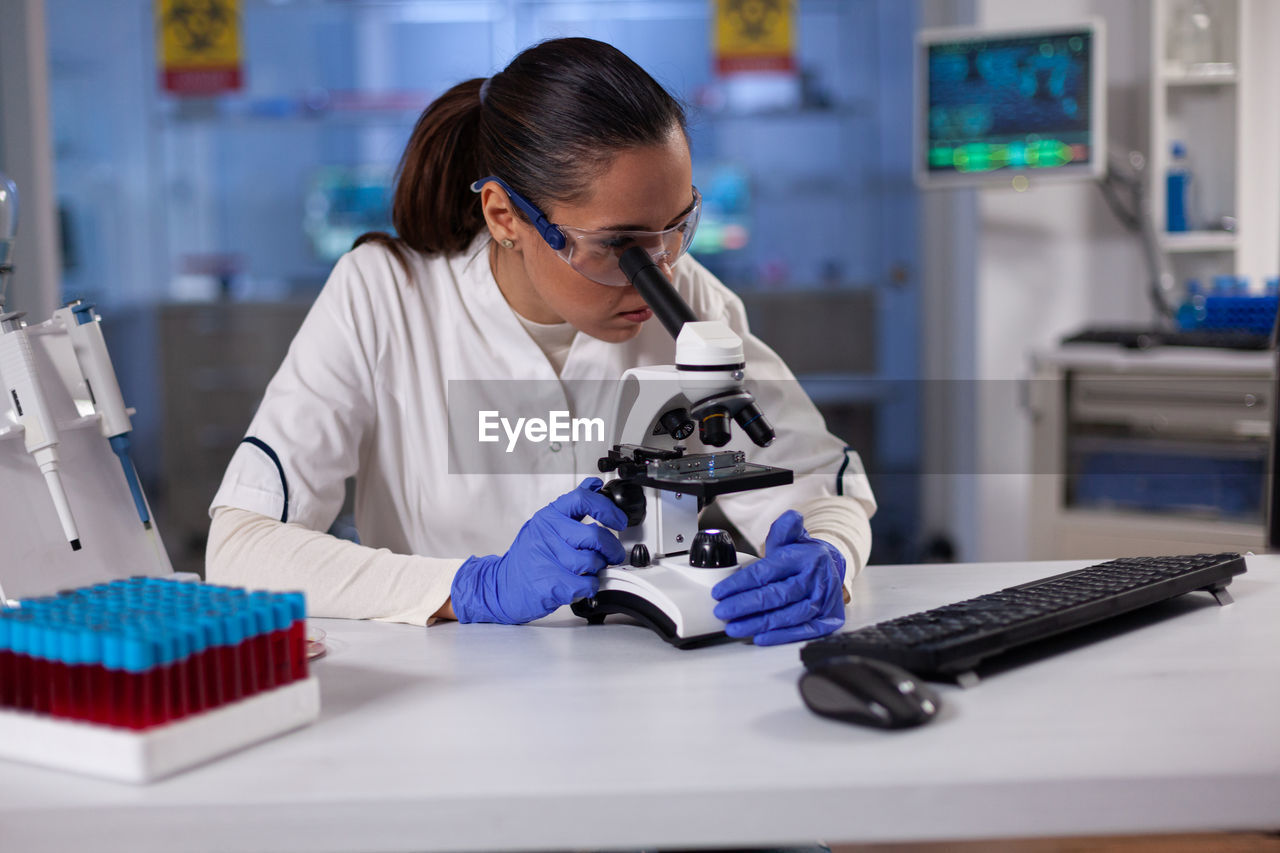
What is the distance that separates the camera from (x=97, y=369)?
1051 mm

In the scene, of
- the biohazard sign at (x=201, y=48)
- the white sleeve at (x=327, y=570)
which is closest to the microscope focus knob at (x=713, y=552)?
the white sleeve at (x=327, y=570)

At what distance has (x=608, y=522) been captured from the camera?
1.04 meters

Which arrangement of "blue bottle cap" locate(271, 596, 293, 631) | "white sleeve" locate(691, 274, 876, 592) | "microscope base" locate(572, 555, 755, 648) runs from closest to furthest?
"blue bottle cap" locate(271, 596, 293, 631), "microscope base" locate(572, 555, 755, 648), "white sleeve" locate(691, 274, 876, 592)

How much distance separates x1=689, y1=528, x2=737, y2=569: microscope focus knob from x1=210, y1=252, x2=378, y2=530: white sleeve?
495 millimetres

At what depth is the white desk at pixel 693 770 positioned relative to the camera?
677 millimetres

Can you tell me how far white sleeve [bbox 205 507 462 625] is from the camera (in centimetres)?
110

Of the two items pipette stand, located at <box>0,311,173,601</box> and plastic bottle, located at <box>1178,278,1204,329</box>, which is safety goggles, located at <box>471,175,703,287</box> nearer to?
pipette stand, located at <box>0,311,173,601</box>

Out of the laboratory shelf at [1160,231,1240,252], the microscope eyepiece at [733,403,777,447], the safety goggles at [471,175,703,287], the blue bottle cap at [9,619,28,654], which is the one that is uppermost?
the laboratory shelf at [1160,231,1240,252]

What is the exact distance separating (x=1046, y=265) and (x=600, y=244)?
245 centimetres

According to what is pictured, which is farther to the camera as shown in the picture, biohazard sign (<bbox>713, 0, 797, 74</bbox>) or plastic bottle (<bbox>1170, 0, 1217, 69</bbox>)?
biohazard sign (<bbox>713, 0, 797, 74</bbox>)

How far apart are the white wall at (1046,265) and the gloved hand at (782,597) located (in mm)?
2453

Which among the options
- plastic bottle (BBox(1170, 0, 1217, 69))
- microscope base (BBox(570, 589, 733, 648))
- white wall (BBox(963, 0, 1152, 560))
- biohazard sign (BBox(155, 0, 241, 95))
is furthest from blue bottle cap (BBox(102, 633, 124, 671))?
biohazard sign (BBox(155, 0, 241, 95))

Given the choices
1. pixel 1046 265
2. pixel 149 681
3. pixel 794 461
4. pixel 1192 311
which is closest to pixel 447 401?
pixel 794 461

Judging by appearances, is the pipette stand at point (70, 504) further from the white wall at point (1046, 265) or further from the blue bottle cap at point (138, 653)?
the white wall at point (1046, 265)
